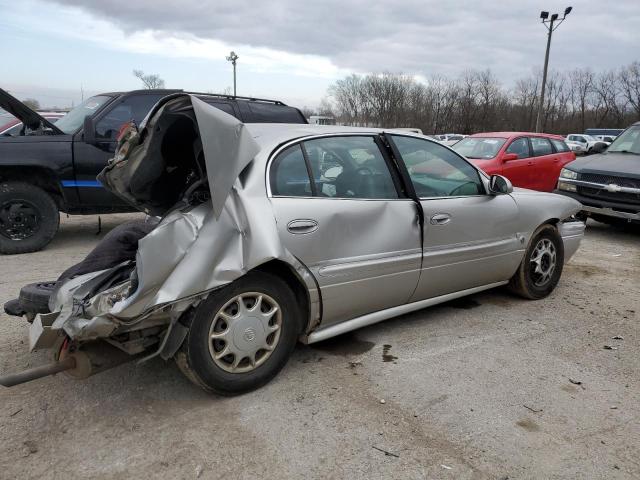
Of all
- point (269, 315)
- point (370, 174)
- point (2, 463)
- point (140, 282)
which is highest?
point (370, 174)

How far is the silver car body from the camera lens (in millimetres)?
2615

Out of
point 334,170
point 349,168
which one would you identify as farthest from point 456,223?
point 334,170

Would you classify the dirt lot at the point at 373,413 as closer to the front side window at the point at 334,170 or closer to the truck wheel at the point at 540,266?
the truck wheel at the point at 540,266

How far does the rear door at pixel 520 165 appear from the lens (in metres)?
9.75

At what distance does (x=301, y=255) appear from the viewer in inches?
120

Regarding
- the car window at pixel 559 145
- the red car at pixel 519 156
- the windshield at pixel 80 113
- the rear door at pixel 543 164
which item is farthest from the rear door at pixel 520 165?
the windshield at pixel 80 113

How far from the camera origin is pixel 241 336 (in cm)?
294

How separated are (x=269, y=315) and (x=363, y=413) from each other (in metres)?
0.77

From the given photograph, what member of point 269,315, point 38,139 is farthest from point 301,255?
point 38,139

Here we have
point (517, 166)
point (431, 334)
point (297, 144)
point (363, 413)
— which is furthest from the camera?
point (517, 166)

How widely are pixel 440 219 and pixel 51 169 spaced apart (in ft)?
16.1

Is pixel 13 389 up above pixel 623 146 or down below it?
below

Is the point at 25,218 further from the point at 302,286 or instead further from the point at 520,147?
the point at 520,147

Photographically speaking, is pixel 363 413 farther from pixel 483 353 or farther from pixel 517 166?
pixel 517 166
